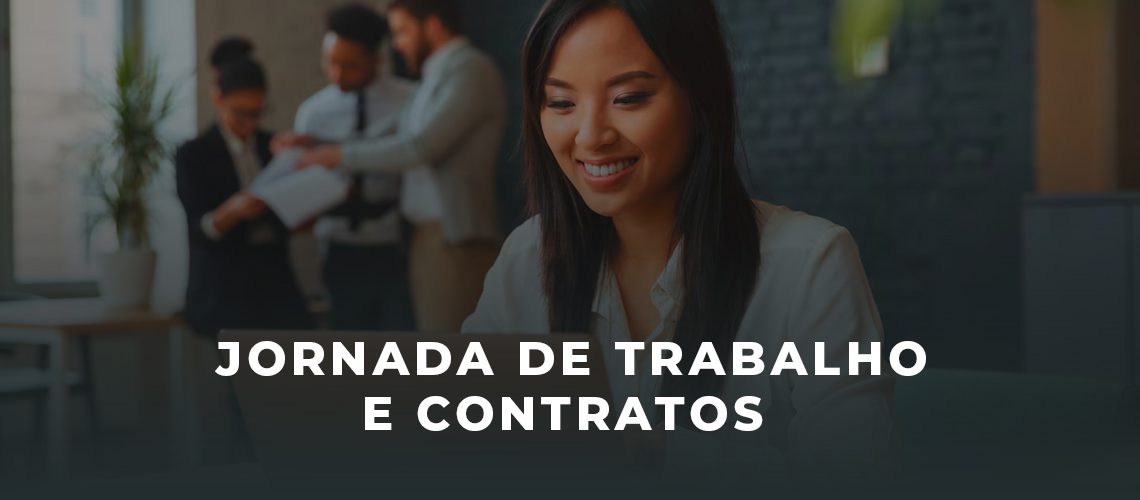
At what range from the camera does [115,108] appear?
467 cm

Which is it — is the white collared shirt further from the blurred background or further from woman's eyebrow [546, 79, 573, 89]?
woman's eyebrow [546, 79, 573, 89]

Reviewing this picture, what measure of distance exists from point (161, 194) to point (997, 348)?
3704 millimetres

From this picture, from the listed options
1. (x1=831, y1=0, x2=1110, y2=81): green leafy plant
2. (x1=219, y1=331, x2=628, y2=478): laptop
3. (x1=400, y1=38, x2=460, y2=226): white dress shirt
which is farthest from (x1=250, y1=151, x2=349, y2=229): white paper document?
(x1=219, y1=331, x2=628, y2=478): laptop

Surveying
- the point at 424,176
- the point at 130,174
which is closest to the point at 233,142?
the point at 130,174

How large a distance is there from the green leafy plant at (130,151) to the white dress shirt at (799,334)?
3.31m

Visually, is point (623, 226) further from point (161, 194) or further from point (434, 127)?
point (161, 194)

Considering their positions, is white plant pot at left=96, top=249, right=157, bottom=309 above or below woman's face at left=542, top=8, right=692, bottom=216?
below

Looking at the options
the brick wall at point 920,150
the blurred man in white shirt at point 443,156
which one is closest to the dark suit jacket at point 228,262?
the blurred man in white shirt at point 443,156

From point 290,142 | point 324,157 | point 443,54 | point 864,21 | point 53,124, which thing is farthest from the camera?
point 53,124

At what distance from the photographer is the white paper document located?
4.09m

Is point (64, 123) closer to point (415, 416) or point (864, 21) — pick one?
point (864, 21)

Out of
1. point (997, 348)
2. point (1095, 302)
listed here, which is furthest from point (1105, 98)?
point (997, 348)

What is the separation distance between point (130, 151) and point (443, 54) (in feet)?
4.78

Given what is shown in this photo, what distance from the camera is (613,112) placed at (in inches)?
54.3
